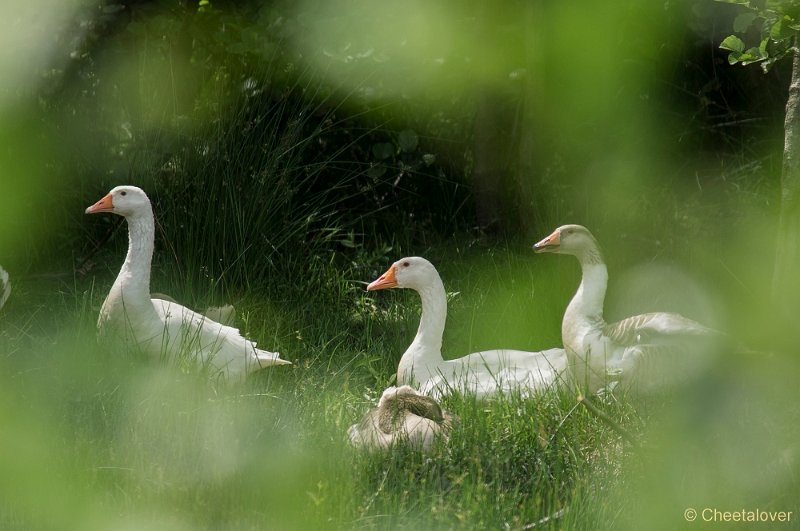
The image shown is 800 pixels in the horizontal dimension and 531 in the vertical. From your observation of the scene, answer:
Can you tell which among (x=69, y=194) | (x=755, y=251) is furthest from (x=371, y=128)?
(x=755, y=251)

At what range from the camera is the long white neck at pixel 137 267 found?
567 cm

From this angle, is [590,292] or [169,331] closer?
[169,331]

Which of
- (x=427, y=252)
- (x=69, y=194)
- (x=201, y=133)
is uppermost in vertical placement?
(x=201, y=133)

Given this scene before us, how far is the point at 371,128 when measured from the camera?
8.29 metres

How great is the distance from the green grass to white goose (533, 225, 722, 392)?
9.5 inches

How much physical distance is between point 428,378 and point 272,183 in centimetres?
213

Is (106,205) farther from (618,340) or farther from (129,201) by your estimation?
(618,340)

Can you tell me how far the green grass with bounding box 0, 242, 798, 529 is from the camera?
3930 mm

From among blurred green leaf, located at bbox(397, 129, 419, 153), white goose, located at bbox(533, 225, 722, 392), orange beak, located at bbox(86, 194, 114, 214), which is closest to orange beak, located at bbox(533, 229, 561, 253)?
white goose, located at bbox(533, 225, 722, 392)

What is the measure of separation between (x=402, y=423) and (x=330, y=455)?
419 mm

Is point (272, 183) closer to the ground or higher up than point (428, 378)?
higher up

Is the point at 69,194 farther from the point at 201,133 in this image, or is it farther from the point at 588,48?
the point at 588,48

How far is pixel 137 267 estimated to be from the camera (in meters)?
5.82

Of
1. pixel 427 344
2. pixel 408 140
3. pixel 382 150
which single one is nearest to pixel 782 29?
pixel 427 344
